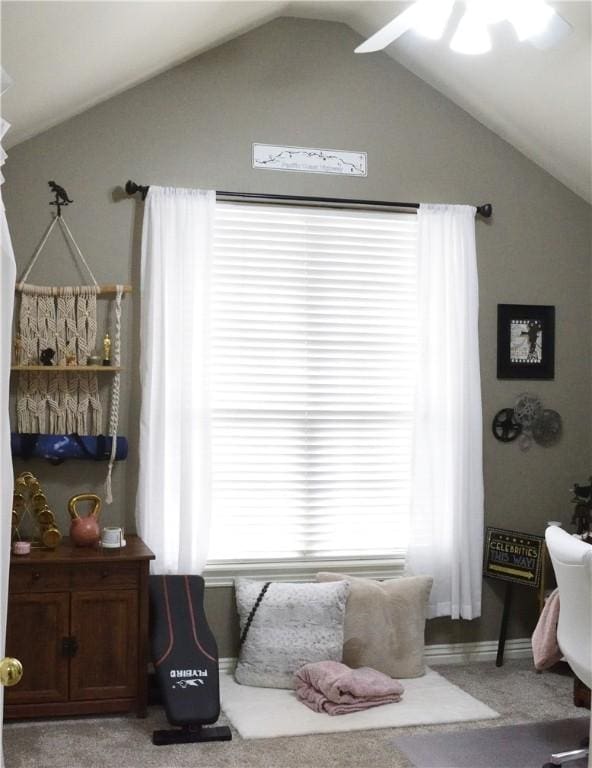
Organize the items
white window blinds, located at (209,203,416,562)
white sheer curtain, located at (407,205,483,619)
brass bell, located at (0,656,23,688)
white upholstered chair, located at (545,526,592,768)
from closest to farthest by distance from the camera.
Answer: brass bell, located at (0,656,23,688) < white upholstered chair, located at (545,526,592,768) < white window blinds, located at (209,203,416,562) < white sheer curtain, located at (407,205,483,619)

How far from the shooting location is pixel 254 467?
4695mm

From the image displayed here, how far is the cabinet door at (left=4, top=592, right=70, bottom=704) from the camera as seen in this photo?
3.86 m

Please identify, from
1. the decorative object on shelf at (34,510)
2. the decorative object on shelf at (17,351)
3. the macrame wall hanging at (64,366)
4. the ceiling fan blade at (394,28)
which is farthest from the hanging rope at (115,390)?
the ceiling fan blade at (394,28)

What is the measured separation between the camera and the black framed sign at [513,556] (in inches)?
188

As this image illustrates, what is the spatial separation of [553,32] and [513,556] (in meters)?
2.73

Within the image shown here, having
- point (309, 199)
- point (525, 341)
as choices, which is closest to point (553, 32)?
point (309, 199)

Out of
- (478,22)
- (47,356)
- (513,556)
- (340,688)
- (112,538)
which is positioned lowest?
(340,688)

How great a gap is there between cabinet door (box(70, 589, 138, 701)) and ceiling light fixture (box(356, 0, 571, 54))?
2508 mm

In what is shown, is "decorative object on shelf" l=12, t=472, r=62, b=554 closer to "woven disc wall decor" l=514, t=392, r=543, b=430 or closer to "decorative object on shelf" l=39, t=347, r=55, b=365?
"decorative object on shelf" l=39, t=347, r=55, b=365

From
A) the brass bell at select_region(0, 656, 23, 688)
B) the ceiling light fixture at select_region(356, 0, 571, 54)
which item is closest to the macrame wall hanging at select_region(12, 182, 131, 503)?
the ceiling light fixture at select_region(356, 0, 571, 54)

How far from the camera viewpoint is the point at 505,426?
5047 mm

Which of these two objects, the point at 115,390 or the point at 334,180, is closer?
the point at 115,390

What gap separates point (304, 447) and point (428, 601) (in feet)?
3.39

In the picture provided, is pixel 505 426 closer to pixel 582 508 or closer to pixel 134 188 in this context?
pixel 582 508
